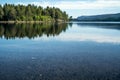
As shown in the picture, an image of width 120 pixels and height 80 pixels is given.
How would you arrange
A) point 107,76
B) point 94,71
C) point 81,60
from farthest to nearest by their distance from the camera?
point 81,60 → point 94,71 → point 107,76

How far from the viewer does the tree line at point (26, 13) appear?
138m

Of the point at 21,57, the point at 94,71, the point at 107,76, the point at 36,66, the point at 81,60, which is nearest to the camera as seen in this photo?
the point at 107,76

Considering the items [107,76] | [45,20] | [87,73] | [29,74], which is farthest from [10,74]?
[45,20]

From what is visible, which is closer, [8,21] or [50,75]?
[50,75]

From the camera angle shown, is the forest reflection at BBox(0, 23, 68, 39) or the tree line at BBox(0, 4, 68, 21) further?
the tree line at BBox(0, 4, 68, 21)

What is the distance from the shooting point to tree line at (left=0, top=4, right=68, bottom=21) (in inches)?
5453

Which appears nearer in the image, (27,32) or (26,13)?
(27,32)

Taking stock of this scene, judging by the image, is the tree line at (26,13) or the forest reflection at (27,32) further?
the tree line at (26,13)

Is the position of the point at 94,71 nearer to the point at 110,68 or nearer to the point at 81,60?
the point at 110,68

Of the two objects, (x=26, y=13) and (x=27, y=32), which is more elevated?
(x=26, y=13)

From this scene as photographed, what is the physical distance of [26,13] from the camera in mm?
153000

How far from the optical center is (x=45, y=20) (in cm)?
16650

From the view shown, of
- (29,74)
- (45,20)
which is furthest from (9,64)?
(45,20)

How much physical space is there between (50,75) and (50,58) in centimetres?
676
